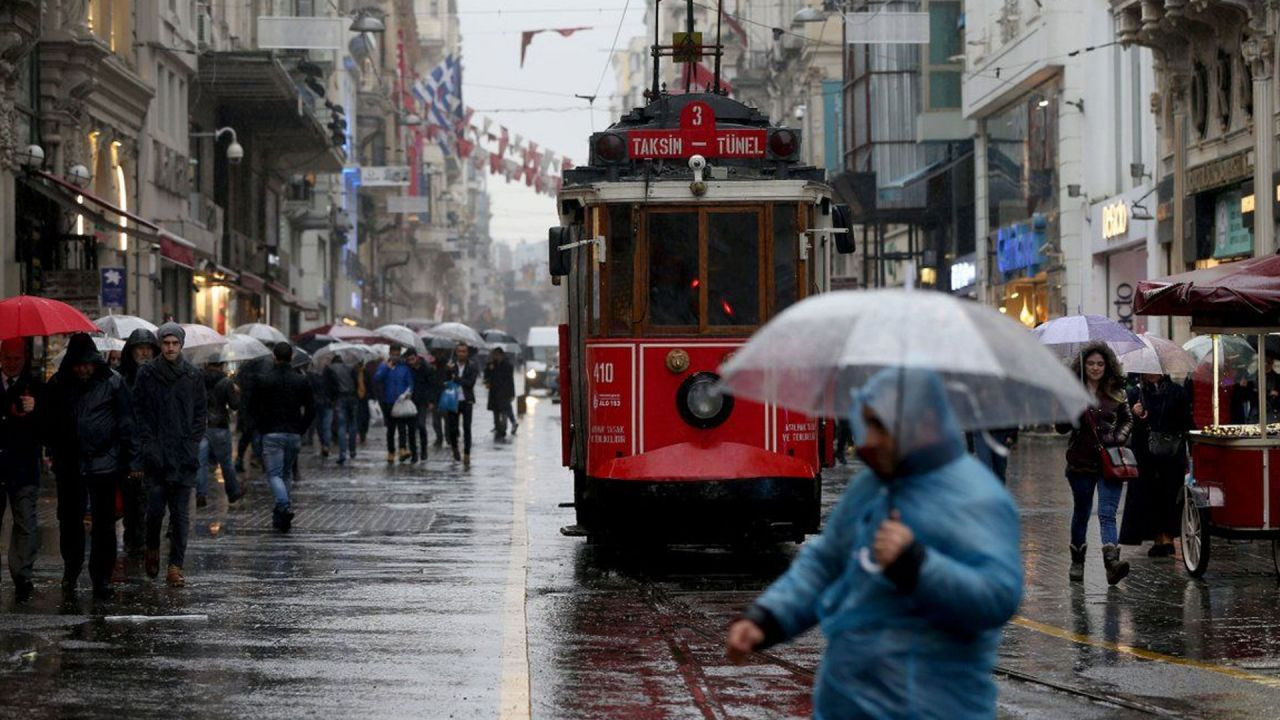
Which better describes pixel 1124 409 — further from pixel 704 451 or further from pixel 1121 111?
pixel 1121 111

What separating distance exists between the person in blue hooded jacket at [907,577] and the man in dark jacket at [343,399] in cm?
2565

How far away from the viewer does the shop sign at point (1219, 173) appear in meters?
30.8

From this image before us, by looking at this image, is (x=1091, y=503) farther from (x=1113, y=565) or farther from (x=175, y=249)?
(x=175, y=249)

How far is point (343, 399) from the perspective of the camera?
100ft

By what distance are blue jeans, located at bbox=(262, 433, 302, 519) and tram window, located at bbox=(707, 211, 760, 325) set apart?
4984mm

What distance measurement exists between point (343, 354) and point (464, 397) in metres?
3.66

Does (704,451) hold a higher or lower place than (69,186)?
lower

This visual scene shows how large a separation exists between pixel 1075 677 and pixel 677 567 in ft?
18.6

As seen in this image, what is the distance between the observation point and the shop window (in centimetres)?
1487

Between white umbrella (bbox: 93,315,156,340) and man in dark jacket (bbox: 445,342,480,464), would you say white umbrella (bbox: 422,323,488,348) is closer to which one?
man in dark jacket (bbox: 445,342,480,464)

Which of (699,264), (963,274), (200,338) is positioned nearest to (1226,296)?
(699,264)

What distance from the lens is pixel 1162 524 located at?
15.9 meters

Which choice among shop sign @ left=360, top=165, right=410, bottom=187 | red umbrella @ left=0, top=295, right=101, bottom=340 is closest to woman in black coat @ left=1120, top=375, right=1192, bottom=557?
red umbrella @ left=0, top=295, right=101, bottom=340

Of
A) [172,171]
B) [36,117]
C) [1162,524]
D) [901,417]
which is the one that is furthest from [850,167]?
[901,417]
